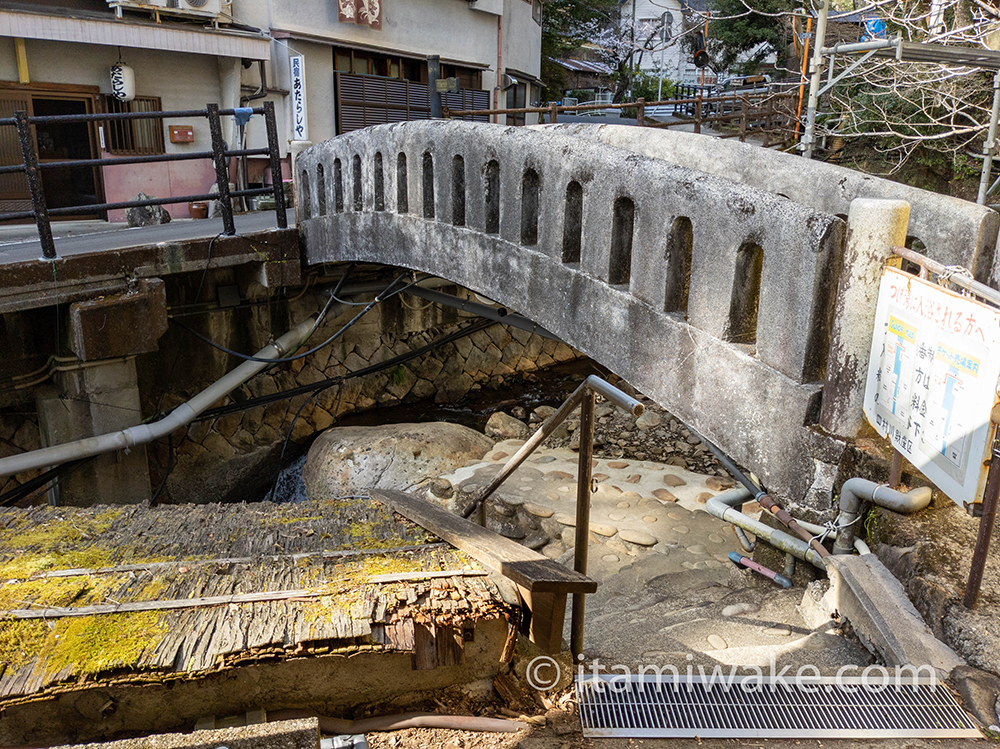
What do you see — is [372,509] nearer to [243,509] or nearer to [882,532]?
[243,509]

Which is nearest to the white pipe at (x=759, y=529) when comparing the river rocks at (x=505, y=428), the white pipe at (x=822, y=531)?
the white pipe at (x=822, y=531)

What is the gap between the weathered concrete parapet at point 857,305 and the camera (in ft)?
10.2

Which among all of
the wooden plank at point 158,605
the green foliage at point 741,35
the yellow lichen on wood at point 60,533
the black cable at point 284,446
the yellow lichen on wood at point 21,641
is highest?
the green foliage at point 741,35

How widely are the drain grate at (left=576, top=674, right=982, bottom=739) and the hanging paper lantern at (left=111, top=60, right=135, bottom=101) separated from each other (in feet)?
38.4

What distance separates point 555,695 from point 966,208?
3.17 meters

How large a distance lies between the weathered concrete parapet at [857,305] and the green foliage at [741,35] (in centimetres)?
2219

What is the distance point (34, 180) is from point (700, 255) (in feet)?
18.0

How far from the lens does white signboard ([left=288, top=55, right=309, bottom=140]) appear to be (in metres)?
14.0

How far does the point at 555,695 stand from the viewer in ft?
9.86

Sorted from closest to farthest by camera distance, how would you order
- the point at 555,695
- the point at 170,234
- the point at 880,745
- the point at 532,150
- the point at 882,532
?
the point at 880,745
the point at 555,695
the point at 882,532
the point at 532,150
the point at 170,234

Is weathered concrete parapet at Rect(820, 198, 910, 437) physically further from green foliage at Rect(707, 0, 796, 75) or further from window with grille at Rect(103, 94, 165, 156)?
green foliage at Rect(707, 0, 796, 75)

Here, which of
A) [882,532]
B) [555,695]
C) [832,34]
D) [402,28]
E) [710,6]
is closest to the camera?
[555,695]

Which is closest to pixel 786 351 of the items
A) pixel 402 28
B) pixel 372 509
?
pixel 372 509
